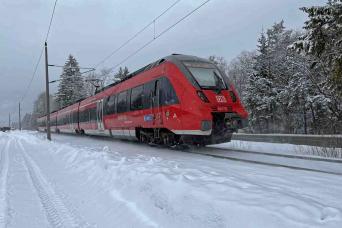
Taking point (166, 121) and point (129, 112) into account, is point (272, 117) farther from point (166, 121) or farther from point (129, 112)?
point (166, 121)

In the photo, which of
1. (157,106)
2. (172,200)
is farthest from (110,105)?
(172,200)

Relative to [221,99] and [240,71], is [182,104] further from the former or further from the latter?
[240,71]

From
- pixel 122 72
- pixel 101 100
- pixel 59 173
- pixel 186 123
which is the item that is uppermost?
pixel 122 72

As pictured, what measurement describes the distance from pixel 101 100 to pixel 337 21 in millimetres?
15152

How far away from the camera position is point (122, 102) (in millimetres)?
20172

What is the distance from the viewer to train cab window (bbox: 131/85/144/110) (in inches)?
681

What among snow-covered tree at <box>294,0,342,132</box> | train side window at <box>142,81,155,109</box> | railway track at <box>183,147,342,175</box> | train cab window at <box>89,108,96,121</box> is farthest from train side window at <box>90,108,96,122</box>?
railway track at <box>183,147,342,175</box>

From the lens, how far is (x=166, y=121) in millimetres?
14570

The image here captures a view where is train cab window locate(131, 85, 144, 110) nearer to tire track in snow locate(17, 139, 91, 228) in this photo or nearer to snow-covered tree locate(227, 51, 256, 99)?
tire track in snow locate(17, 139, 91, 228)

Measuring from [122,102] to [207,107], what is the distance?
798cm

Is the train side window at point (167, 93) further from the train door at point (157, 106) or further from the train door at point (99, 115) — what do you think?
the train door at point (99, 115)

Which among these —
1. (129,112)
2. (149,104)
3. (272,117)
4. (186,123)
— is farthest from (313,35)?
(272,117)

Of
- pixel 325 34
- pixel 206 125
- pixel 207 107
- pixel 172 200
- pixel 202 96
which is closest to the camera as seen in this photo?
pixel 172 200

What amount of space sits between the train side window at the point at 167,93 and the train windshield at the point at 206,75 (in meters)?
0.93
